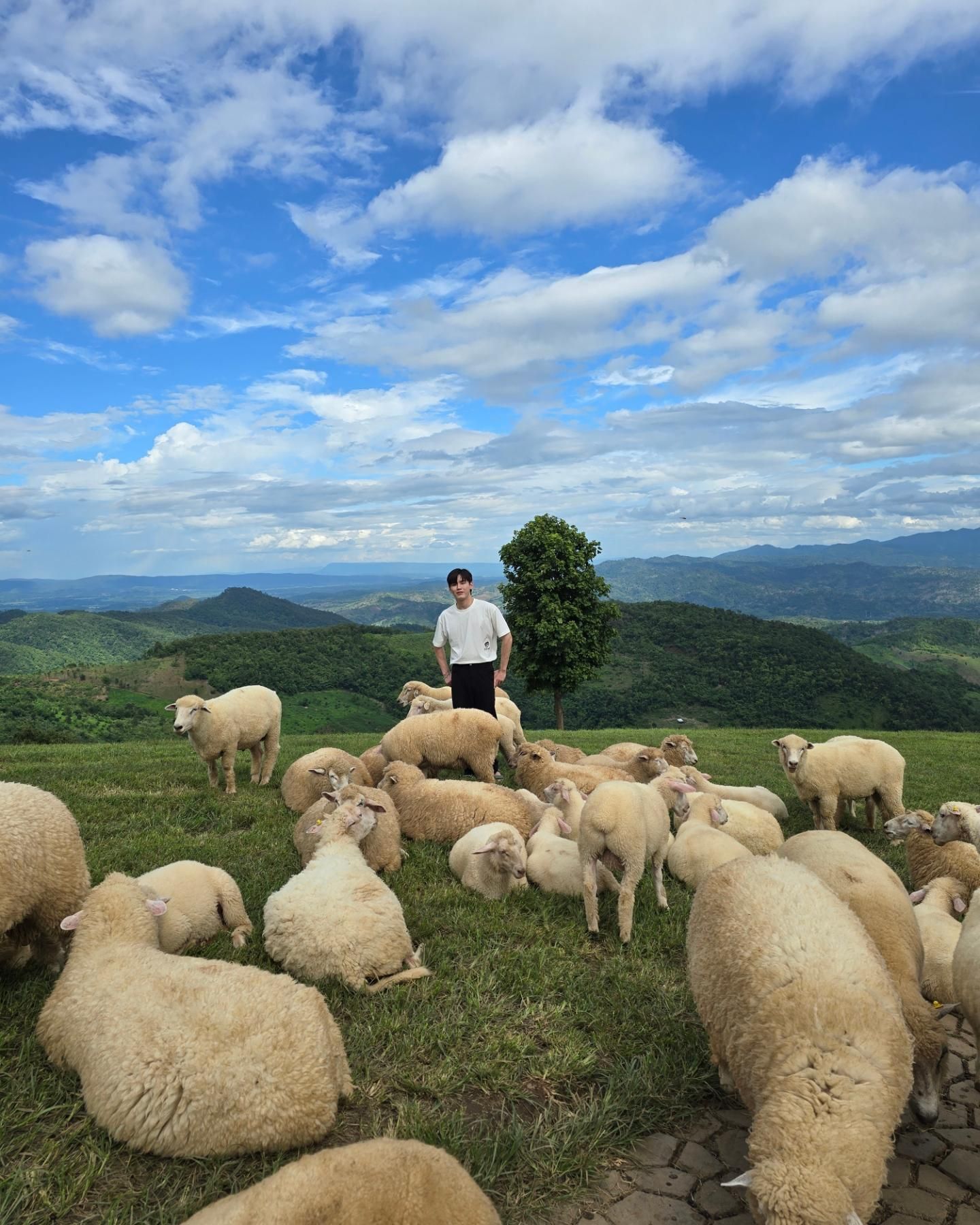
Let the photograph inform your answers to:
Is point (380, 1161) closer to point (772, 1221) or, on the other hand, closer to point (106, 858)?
point (772, 1221)

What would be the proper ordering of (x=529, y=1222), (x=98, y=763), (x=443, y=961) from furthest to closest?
(x=98, y=763) → (x=443, y=961) → (x=529, y=1222)

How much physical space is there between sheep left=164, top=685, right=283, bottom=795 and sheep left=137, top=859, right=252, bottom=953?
4.37 metres

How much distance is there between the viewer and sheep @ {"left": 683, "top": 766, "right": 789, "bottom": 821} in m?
9.39

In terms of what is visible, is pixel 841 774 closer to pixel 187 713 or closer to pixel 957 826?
pixel 957 826

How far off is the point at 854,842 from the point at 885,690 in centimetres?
7358

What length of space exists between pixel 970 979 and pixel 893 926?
1.73 feet

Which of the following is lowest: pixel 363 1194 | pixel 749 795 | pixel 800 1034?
pixel 749 795

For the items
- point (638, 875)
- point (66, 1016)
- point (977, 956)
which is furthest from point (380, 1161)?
point (638, 875)

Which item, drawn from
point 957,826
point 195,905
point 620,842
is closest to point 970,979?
point 620,842

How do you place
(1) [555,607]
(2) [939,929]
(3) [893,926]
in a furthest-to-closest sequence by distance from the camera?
(1) [555,607] → (2) [939,929] → (3) [893,926]

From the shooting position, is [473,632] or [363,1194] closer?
[363,1194]

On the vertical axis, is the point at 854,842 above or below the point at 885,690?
above

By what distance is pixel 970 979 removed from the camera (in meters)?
3.64

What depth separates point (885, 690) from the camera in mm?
68312
